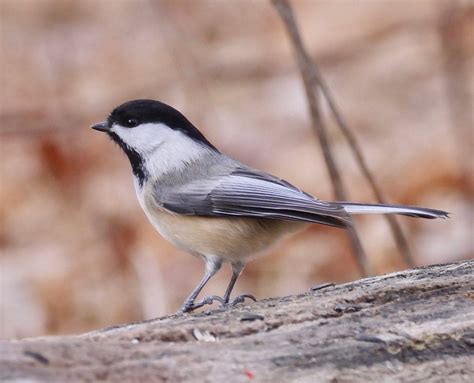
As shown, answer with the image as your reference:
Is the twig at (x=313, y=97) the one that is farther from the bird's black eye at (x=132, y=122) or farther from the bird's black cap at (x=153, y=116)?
the bird's black eye at (x=132, y=122)

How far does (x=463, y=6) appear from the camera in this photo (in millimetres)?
5430

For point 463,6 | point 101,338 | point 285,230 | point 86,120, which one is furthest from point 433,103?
point 101,338

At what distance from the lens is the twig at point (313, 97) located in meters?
2.79

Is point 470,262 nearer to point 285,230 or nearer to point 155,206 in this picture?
point 285,230

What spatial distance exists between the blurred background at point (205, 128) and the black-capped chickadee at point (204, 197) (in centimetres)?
132

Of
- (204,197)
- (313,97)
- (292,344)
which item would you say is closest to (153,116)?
(204,197)

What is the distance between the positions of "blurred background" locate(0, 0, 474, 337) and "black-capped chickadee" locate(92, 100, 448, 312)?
1321 mm

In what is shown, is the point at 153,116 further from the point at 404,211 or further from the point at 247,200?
the point at 404,211

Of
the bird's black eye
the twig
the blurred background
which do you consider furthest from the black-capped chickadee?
the blurred background

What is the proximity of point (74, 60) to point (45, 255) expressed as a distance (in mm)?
1723

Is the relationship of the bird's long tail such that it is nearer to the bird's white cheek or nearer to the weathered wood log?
the weathered wood log

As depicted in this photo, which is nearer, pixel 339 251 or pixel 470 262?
pixel 470 262

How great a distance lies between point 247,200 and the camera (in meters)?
2.55

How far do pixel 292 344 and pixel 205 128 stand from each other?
3.29 meters
